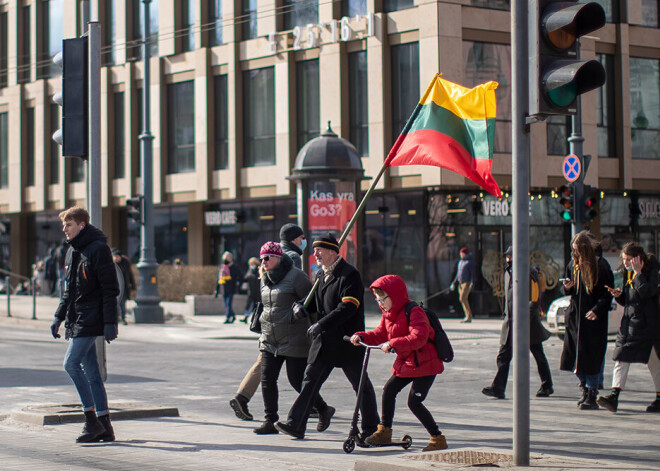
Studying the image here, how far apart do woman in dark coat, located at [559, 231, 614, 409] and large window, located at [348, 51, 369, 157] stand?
65.1ft

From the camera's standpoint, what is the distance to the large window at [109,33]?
4003 centimetres

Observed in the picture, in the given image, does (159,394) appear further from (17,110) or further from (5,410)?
(17,110)

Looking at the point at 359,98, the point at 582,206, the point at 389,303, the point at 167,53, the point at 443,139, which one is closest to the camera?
the point at 389,303

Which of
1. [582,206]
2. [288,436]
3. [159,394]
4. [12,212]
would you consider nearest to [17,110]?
[12,212]

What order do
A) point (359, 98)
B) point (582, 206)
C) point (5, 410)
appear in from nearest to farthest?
point (5, 410)
point (582, 206)
point (359, 98)

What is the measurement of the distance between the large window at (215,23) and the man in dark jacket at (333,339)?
27.4m

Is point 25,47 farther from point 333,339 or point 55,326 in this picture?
point 333,339

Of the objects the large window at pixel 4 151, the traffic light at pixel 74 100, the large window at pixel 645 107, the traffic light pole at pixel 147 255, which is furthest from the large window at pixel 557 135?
the large window at pixel 4 151

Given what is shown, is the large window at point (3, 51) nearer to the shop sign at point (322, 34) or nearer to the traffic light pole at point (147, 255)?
the shop sign at point (322, 34)

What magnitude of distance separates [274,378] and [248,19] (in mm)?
26091

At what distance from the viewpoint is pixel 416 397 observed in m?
8.70

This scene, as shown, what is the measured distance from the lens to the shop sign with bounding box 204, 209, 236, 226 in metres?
37.5

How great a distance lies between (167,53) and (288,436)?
29.1m

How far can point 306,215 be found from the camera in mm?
23609
